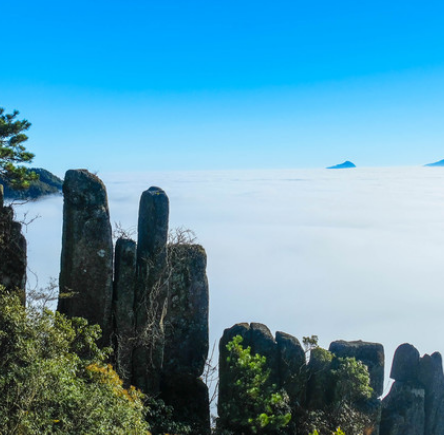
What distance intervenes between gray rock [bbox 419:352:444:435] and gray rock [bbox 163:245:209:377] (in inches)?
428

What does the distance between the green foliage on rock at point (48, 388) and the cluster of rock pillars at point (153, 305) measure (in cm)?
391

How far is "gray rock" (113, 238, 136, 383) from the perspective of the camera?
16234 mm

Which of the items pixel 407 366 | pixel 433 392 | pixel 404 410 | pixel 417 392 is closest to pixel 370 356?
pixel 404 410

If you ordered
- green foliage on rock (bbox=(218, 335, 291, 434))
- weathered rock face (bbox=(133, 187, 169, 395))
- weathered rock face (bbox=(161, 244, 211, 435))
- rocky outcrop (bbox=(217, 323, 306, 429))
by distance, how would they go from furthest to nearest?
1. weathered rock face (bbox=(161, 244, 211, 435))
2. rocky outcrop (bbox=(217, 323, 306, 429))
3. weathered rock face (bbox=(133, 187, 169, 395))
4. green foliage on rock (bbox=(218, 335, 291, 434))

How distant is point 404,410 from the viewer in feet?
64.2

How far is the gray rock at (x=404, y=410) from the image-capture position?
19.0 m

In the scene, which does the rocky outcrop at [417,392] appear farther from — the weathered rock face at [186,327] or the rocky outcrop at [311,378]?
the weathered rock face at [186,327]

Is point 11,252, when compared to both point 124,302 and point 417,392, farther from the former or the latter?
point 417,392

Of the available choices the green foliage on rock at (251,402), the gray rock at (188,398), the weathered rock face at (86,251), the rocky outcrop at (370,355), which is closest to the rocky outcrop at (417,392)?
the rocky outcrop at (370,355)

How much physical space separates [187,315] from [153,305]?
5.15ft

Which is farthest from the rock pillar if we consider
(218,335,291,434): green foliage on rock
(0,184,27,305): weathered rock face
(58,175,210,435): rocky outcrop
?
(0,184,27,305): weathered rock face

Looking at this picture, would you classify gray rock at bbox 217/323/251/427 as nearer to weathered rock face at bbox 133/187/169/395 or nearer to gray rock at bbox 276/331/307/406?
gray rock at bbox 276/331/307/406

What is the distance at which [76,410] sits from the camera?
30.6ft

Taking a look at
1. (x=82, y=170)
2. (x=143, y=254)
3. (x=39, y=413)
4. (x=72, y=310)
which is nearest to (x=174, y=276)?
(x=143, y=254)
